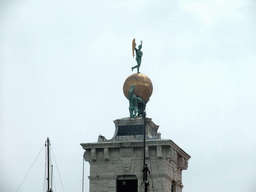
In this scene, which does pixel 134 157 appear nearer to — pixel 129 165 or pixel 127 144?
pixel 129 165

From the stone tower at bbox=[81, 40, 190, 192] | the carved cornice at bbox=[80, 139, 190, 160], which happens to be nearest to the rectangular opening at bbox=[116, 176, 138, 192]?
the stone tower at bbox=[81, 40, 190, 192]

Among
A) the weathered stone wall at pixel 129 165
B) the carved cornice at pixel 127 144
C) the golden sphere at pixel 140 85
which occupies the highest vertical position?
the golden sphere at pixel 140 85

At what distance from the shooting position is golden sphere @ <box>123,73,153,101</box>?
90.6 m

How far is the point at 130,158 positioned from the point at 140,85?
A: 22.5 ft

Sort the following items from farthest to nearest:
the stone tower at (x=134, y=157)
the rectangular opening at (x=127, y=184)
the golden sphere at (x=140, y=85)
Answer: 1. the golden sphere at (x=140, y=85)
2. the rectangular opening at (x=127, y=184)
3. the stone tower at (x=134, y=157)

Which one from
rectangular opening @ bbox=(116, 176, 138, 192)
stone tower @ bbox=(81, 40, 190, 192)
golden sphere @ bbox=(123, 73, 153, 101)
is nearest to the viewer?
stone tower @ bbox=(81, 40, 190, 192)

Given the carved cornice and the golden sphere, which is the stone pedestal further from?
the golden sphere

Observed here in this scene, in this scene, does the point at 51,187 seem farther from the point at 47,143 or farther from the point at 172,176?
the point at 172,176

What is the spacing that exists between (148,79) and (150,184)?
32.7 feet

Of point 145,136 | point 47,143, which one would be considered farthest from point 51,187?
point 145,136

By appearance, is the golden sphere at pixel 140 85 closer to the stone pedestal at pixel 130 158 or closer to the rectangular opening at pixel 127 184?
the stone pedestal at pixel 130 158

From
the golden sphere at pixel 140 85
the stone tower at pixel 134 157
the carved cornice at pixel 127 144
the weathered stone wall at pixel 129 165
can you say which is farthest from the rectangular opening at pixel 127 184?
the golden sphere at pixel 140 85

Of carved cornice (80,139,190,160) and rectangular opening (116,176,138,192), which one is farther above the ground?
carved cornice (80,139,190,160)

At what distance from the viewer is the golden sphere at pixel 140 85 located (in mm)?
90562
